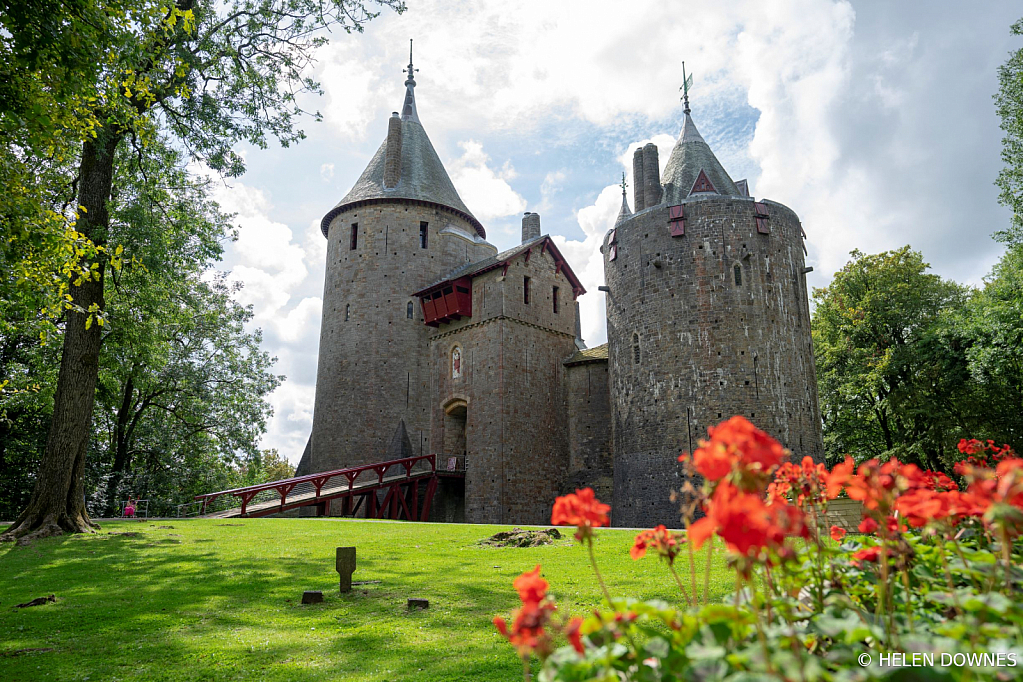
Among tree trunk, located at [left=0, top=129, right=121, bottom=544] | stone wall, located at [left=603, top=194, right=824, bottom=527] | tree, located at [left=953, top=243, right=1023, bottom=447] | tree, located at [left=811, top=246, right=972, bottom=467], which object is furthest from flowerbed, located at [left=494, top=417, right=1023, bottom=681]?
tree, located at [left=811, top=246, right=972, bottom=467]

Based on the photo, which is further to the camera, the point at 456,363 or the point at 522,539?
the point at 456,363

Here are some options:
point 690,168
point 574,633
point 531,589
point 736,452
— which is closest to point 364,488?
point 690,168

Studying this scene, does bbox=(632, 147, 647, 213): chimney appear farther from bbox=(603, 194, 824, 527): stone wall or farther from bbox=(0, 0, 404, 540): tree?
bbox=(0, 0, 404, 540): tree

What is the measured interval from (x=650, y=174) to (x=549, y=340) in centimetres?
808

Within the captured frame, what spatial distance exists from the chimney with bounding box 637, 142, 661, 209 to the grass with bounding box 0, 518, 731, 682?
1533cm

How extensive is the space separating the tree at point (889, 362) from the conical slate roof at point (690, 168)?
24.2 feet

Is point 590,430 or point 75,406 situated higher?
point 590,430

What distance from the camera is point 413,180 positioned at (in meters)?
32.6

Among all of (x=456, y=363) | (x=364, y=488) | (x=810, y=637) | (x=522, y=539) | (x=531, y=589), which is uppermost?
(x=456, y=363)

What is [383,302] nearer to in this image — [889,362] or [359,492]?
[359,492]

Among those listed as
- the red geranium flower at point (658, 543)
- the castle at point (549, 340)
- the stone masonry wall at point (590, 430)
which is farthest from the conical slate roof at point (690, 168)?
the red geranium flower at point (658, 543)

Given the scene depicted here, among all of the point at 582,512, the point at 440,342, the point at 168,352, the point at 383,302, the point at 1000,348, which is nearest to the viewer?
the point at 582,512

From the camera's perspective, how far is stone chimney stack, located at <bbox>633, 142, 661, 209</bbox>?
2420 cm

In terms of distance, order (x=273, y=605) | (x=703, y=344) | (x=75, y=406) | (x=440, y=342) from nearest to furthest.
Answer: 1. (x=273, y=605)
2. (x=75, y=406)
3. (x=703, y=344)
4. (x=440, y=342)
